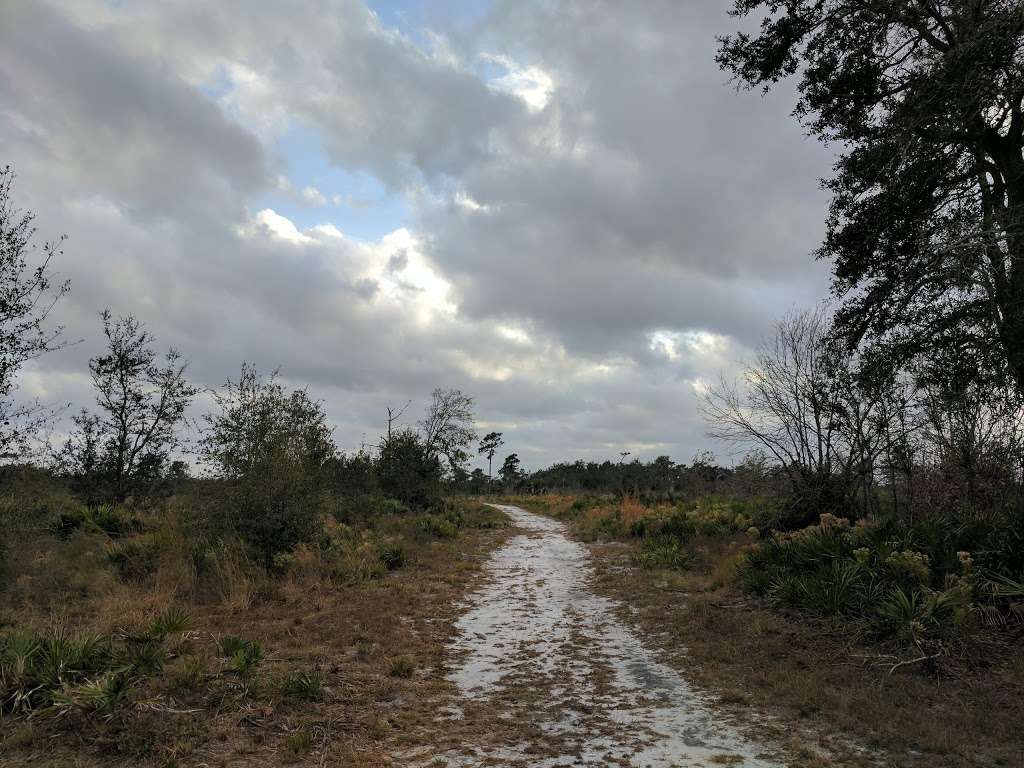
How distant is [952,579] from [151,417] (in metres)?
19.5

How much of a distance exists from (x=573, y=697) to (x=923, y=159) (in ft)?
28.1

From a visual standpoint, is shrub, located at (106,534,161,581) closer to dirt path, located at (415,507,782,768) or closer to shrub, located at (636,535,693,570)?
dirt path, located at (415,507,782,768)

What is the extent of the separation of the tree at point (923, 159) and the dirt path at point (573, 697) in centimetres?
557

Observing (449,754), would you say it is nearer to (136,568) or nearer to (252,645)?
(252,645)

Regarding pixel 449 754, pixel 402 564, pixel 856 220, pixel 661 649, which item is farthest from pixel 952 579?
pixel 402 564

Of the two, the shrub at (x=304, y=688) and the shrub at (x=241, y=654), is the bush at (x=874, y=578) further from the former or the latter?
the shrub at (x=241, y=654)

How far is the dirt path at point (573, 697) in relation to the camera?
14.8ft

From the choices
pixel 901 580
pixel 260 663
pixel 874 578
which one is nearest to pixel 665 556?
pixel 874 578

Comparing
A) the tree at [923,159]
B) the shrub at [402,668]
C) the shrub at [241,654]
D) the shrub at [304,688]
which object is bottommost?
the shrub at [402,668]

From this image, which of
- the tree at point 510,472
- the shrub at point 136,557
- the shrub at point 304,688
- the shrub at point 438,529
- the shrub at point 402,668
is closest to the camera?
the shrub at point 304,688

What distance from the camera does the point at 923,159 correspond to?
27.2 ft

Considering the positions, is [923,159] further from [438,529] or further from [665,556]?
[438,529]

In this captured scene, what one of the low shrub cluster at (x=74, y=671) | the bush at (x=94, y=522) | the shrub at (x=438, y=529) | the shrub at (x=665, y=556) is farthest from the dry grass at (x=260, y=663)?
the shrub at (x=438, y=529)

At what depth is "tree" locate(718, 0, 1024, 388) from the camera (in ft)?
22.4
